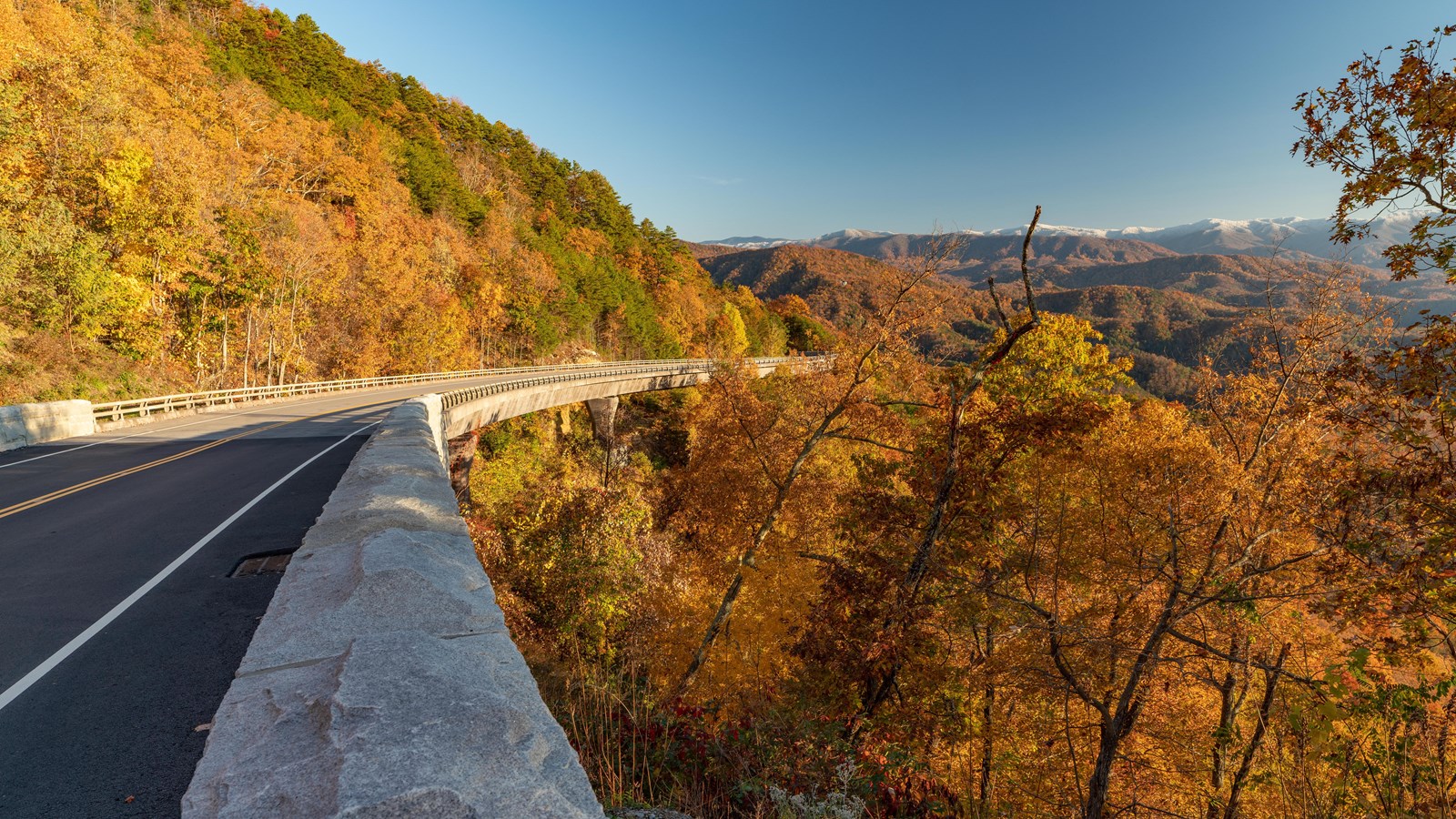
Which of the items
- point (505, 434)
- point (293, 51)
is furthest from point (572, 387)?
point (293, 51)

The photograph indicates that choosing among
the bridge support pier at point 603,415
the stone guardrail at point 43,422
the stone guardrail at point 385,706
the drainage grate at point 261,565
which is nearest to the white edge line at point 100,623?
the drainage grate at point 261,565

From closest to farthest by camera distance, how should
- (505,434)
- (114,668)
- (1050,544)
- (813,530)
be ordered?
(114,668) < (1050,544) < (813,530) < (505,434)

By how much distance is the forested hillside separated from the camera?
20281 mm

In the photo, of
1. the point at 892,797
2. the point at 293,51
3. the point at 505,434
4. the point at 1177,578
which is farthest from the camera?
the point at 293,51

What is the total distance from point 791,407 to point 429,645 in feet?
64.4

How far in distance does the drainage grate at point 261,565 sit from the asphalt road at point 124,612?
0.11 metres

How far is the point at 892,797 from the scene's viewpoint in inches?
255

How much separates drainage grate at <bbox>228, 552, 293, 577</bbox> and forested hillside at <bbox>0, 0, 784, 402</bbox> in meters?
20.4

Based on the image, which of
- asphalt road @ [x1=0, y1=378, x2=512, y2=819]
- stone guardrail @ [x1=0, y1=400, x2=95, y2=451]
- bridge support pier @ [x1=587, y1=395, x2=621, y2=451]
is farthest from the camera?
bridge support pier @ [x1=587, y1=395, x2=621, y2=451]

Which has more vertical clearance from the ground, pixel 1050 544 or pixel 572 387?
pixel 572 387

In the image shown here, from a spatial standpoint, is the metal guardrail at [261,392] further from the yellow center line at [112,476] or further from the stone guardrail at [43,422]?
the yellow center line at [112,476]

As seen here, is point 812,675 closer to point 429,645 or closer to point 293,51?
point 429,645

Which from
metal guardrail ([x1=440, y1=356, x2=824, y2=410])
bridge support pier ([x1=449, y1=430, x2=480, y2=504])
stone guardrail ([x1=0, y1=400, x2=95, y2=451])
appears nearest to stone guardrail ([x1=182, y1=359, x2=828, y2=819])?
metal guardrail ([x1=440, y1=356, x2=824, y2=410])

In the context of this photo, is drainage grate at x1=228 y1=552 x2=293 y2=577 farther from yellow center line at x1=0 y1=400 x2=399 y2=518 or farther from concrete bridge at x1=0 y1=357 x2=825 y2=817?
yellow center line at x1=0 y1=400 x2=399 y2=518
